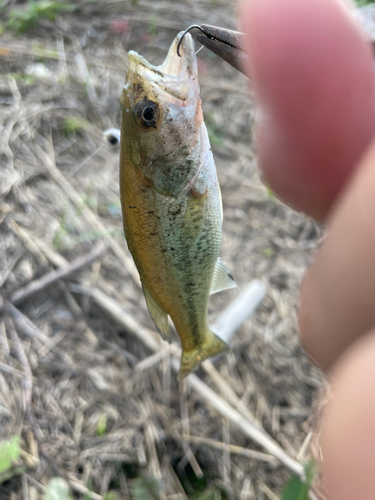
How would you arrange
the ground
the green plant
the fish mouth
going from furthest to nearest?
the green plant, the ground, the fish mouth

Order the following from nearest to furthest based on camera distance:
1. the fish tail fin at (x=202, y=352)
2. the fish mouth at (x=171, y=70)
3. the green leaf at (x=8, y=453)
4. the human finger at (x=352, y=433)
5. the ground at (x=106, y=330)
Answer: the human finger at (x=352, y=433)
the fish mouth at (x=171, y=70)
the fish tail fin at (x=202, y=352)
the green leaf at (x=8, y=453)
the ground at (x=106, y=330)

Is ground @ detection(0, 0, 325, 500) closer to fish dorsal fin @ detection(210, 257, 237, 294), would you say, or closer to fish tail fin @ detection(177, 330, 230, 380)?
fish tail fin @ detection(177, 330, 230, 380)

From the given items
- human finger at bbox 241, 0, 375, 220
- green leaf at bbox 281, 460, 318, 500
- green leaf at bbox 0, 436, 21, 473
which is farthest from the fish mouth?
green leaf at bbox 0, 436, 21, 473

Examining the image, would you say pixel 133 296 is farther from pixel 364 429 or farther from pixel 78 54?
pixel 78 54

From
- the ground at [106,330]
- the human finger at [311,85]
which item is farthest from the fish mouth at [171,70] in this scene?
the ground at [106,330]

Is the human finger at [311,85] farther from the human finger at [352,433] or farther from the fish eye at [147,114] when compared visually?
the human finger at [352,433]

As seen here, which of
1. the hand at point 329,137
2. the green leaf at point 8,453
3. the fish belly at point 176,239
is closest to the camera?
the hand at point 329,137

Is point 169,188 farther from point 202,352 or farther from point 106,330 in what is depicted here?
point 106,330
